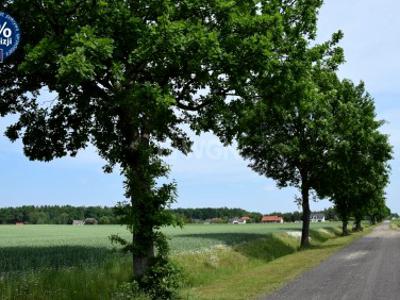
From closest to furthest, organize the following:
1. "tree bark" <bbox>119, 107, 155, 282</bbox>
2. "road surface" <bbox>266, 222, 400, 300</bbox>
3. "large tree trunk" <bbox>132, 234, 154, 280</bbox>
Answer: "tree bark" <bbox>119, 107, 155, 282</bbox>, "road surface" <bbox>266, 222, 400, 300</bbox>, "large tree trunk" <bbox>132, 234, 154, 280</bbox>

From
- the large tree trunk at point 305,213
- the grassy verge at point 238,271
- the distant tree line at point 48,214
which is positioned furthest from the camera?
the distant tree line at point 48,214

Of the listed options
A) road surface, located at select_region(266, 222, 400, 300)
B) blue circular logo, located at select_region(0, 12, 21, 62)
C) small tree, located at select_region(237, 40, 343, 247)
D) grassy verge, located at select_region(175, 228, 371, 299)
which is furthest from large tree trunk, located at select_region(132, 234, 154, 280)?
small tree, located at select_region(237, 40, 343, 247)

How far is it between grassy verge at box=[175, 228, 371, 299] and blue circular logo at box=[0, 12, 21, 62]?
8.67 meters

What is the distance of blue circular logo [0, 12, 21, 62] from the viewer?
14.1 meters

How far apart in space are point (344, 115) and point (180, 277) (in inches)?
1105

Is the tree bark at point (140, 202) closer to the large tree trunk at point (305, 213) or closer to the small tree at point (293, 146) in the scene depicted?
the small tree at point (293, 146)

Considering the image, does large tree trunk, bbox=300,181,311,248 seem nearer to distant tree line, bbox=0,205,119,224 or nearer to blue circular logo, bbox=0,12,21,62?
blue circular logo, bbox=0,12,21,62

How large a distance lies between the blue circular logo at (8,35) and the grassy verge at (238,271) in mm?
8671

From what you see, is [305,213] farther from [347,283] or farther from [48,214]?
[48,214]

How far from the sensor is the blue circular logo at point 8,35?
14.1 m

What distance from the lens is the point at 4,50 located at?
47.3ft

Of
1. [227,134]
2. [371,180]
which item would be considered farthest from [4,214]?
[227,134]

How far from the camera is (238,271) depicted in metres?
26.3

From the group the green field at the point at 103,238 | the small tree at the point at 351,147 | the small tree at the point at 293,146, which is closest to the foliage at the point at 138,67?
the green field at the point at 103,238
